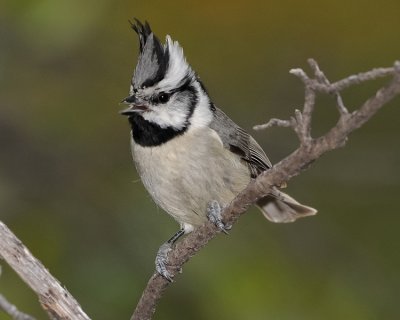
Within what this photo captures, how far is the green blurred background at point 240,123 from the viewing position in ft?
16.1

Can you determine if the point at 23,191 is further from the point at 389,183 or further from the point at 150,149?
the point at 389,183

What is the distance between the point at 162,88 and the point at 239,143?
487 millimetres

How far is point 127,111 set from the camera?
432 cm

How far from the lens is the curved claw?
13.0 ft

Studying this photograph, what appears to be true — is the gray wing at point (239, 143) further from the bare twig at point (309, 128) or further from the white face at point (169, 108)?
the bare twig at point (309, 128)

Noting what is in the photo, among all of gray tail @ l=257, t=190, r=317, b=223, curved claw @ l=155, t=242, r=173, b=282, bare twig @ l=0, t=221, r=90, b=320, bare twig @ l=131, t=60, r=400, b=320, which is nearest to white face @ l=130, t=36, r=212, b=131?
curved claw @ l=155, t=242, r=173, b=282

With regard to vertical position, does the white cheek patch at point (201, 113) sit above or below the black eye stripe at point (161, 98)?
below

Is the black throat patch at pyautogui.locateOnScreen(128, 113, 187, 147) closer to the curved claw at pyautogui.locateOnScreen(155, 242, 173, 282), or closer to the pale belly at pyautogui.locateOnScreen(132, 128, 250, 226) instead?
the pale belly at pyautogui.locateOnScreen(132, 128, 250, 226)

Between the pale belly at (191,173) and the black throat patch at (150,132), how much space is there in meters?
0.02

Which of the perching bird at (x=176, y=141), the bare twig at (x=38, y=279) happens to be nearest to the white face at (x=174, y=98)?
the perching bird at (x=176, y=141)

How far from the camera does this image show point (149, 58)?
14.1 feet

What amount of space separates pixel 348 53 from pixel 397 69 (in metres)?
3.26

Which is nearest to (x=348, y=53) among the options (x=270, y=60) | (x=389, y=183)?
(x=270, y=60)

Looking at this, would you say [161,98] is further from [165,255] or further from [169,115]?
[165,255]
